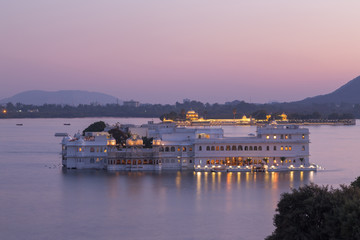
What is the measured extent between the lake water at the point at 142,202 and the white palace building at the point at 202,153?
107 cm

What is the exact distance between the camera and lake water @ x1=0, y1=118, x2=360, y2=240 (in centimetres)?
1984

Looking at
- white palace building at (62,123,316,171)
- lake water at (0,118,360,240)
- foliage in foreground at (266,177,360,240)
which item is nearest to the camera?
foliage in foreground at (266,177,360,240)

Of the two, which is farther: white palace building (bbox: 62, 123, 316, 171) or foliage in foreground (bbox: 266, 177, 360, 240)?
white palace building (bbox: 62, 123, 316, 171)

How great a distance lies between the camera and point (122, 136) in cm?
4356

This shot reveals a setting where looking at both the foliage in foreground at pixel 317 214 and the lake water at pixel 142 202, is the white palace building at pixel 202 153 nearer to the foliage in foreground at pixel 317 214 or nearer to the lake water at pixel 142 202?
the lake water at pixel 142 202

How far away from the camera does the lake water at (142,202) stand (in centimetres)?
1984

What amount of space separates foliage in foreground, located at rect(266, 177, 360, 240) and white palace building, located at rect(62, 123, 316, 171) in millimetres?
18166

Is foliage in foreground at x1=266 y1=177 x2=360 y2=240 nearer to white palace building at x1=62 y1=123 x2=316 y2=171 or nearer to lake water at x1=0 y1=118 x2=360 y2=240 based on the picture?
lake water at x1=0 y1=118 x2=360 y2=240

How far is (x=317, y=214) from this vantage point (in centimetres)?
1458

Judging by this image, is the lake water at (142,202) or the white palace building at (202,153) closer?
the lake water at (142,202)

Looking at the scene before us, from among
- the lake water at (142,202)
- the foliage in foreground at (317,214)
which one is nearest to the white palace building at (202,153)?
the lake water at (142,202)

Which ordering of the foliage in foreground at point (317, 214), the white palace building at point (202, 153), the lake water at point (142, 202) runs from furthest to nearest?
the white palace building at point (202, 153), the lake water at point (142, 202), the foliage in foreground at point (317, 214)

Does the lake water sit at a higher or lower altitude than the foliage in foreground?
lower

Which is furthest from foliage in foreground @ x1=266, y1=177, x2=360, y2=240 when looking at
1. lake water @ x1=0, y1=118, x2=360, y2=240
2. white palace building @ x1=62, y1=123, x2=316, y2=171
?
white palace building @ x1=62, y1=123, x2=316, y2=171
